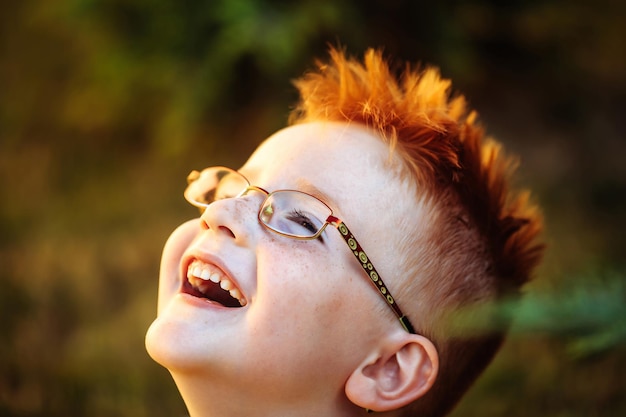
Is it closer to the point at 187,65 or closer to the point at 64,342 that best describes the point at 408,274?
the point at 64,342

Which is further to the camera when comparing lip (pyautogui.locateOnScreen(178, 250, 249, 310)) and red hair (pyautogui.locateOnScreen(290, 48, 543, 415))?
red hair (pyautogui.locateOnScreen(290, 48, 543, 415))

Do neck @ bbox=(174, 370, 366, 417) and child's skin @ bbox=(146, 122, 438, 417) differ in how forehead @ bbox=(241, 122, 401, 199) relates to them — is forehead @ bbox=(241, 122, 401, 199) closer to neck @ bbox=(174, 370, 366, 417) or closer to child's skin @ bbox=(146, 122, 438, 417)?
child's skin @ bbox=(146, 122, 438, 417)

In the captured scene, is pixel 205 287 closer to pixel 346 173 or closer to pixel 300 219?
pixel 300 219

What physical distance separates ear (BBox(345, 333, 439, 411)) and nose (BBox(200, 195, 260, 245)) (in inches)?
15.9

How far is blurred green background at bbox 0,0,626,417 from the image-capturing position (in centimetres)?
367

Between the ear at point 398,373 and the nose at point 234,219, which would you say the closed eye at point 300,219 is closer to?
the nose at point 234,219

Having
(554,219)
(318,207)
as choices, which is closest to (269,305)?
(318,207)

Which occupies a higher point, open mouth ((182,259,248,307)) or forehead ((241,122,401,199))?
forehead ((241,122,401,199))

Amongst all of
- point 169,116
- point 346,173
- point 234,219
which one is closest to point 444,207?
point 346,173

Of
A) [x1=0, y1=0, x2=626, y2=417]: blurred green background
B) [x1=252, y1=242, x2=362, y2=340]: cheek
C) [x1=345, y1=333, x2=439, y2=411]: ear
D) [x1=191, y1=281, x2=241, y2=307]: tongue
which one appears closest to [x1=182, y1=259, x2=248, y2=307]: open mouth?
[x1=191, y1=281, x2=241, y2=307]: tongue

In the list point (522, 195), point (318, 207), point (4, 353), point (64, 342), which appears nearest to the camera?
point (318, 207)

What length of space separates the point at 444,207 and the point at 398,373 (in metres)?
0.41

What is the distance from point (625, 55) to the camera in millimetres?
4422

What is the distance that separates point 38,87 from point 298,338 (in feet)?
12.5
